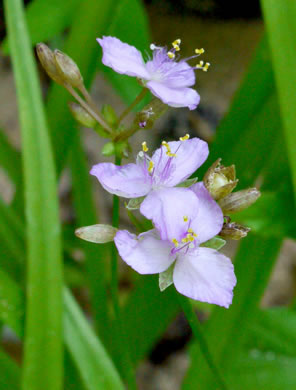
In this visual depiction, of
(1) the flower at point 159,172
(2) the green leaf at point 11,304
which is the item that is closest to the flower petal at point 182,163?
(1) the flower at point 159,172

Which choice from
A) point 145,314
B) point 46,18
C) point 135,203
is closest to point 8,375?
point 145,314

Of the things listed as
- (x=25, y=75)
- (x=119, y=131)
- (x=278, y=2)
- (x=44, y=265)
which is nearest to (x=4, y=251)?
(x=44, y=265)

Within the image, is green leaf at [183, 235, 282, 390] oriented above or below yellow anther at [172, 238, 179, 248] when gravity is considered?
below

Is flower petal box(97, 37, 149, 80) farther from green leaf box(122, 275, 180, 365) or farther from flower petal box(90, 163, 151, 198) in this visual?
green leaf box(122, 275, 180, 365)

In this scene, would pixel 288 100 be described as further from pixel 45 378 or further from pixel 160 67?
pixel 45 378

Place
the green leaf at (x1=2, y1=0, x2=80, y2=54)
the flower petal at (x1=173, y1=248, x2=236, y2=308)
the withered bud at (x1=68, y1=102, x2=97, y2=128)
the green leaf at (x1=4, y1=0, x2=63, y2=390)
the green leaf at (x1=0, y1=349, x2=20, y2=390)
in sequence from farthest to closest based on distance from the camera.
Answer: the green leaf at (x1=2, y1=0, x2=80, y2=54) → the green leaf at (x1=0, y1=349, x2=20, y2=390) → the green leaf at (x1=4, y1=0, x2=63, y2=390) → the withered bud at (x1=68, y1=102, x2=97, y2=128) → the flower petal at (x1=173, y1=248, x2=236, y2=308)

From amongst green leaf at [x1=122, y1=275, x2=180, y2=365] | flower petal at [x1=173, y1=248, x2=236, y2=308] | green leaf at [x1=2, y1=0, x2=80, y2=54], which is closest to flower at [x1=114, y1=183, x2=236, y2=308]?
flower petal at [x1=173, y1=248, x2=236, y2=308]

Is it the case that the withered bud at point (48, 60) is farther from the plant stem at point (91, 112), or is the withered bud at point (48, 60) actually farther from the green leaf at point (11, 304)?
the green leaf at point (11, 304)
